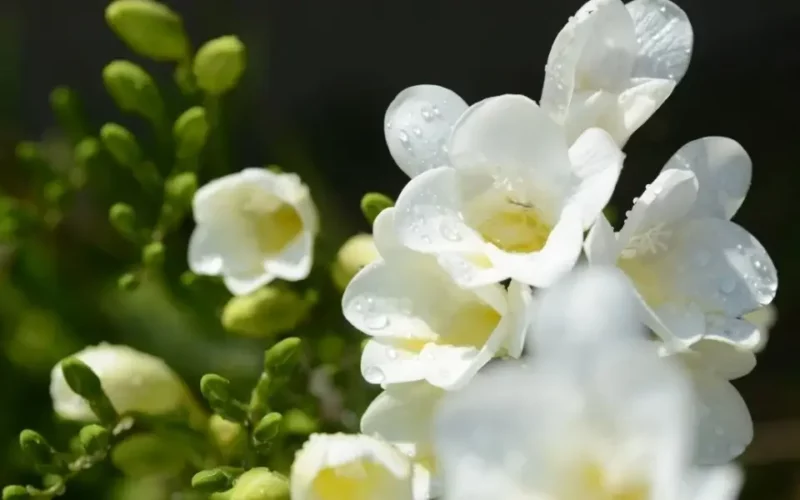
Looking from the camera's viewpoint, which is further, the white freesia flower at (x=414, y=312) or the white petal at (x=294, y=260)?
the white petal at (x=294, y=260)

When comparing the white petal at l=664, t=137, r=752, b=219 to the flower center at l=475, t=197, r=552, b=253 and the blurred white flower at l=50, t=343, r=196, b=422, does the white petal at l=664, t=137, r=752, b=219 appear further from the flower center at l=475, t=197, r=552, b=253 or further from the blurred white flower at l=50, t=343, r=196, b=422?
the blurred white flower at l=50, t=343, r=196, b=422

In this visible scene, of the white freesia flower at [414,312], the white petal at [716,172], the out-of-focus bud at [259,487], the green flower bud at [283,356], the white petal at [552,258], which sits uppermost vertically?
the white petal at [716,172]

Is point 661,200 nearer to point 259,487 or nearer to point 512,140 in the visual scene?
point 512,140

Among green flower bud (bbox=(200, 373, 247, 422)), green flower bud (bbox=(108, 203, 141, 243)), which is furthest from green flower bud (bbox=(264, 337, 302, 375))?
green flower bud (bbox=(108, 203, 141, 243))

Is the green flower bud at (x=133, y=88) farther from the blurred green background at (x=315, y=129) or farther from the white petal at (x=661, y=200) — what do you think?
the white petal at (x=661, y=200)

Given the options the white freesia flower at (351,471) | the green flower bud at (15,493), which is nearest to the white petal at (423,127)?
the white freesia flower at (351,471)

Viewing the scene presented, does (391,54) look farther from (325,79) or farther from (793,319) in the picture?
(793,319)
